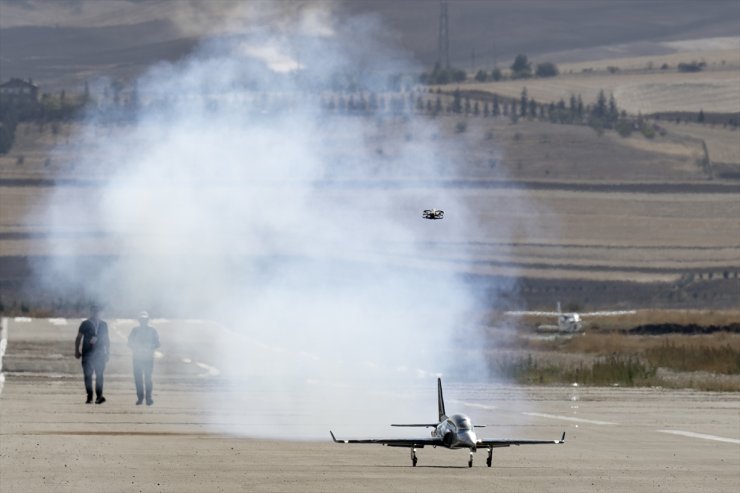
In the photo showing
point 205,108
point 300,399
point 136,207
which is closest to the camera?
point 300,399

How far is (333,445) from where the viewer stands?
113 ft

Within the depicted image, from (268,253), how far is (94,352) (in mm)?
49031

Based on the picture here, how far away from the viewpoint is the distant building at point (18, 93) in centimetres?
17140

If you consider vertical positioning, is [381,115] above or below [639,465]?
above

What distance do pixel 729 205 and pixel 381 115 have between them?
1331 inches

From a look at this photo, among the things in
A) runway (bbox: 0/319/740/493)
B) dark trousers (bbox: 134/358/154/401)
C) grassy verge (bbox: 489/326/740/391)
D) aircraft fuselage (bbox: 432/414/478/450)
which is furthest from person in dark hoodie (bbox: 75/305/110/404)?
grassy verge (bbox: 489/326/740/391)

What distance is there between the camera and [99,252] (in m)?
116

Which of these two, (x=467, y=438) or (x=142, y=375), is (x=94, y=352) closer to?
(x=142, y=375)

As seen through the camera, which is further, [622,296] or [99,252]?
[622,296]

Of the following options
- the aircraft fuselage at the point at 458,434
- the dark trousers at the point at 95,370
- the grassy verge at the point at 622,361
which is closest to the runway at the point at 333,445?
the aircraft fuselage at the point at 458,434

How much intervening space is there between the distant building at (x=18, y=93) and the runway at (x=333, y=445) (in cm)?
12006

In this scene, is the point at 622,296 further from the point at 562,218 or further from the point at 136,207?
the point at 136,207

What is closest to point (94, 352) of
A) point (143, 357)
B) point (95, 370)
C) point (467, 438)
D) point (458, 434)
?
point (95, 370)

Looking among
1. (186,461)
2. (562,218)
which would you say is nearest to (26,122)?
(562,218)
